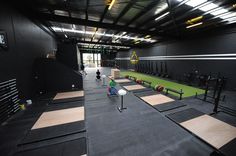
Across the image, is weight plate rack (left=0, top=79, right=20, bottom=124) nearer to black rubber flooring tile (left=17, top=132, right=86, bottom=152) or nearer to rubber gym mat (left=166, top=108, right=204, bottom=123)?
black rubber flooring tile (left=17, top=132, right=86, bottom=152)

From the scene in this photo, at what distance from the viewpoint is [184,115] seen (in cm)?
310

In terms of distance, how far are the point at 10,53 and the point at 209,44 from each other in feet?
30.2

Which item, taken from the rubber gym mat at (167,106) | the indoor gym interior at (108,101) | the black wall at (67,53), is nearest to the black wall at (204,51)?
the indoor gym interior at (108,101)

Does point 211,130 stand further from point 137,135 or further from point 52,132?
point 52,132

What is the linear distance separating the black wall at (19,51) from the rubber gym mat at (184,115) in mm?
4833

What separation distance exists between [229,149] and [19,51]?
6.09 m

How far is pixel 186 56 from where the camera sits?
7.64 m

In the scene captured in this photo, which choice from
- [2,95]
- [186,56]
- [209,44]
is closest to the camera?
[2,95]

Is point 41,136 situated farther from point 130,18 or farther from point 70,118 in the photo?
point 130,18

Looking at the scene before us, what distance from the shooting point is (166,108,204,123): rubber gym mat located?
2887 mm

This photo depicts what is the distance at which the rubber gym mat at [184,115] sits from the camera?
9.47ft

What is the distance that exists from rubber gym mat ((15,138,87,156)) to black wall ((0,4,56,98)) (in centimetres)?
226

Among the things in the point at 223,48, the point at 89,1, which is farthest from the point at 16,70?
the point at 223,48

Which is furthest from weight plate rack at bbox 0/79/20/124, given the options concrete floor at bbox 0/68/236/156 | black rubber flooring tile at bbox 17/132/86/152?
black rubber flooring tile at bbox 17/132/86/152
